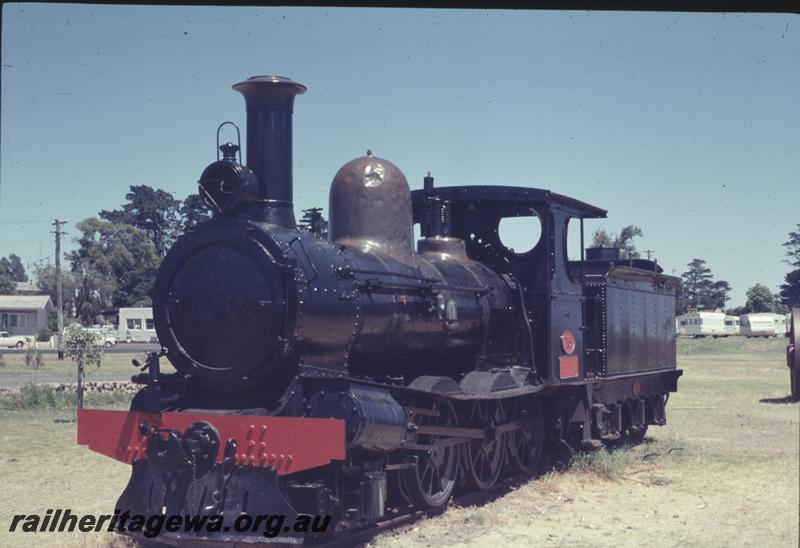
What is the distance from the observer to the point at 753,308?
71250mm

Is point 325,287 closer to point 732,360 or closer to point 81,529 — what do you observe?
point 81,529

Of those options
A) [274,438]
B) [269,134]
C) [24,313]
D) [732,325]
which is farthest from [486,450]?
[732,325]

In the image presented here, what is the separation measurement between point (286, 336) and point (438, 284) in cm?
249

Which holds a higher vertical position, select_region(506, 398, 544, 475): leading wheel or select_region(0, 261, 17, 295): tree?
select_region(0, 261, 17, 295): tree

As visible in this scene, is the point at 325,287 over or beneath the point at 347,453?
over

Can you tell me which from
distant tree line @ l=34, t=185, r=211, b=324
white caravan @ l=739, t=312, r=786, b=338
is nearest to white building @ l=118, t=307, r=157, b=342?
distant tree line @ l=34, t=185, r=211, b=324

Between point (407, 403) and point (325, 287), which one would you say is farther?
point (407, 403)

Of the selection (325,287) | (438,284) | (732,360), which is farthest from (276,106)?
(732,360)

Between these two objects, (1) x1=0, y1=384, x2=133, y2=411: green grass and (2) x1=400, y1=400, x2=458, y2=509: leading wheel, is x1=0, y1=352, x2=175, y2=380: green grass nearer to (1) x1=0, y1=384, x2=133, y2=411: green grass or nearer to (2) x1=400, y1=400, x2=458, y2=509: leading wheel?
(1) x1=0, y1=384, x2=133, y2=411: green grass

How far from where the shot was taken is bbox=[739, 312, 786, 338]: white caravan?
62781mm

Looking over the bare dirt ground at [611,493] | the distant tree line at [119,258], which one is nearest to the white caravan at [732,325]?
the distant tree line at [119,258]

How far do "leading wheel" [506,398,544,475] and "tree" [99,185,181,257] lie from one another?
53290 mm

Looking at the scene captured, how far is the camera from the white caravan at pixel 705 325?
218 feet


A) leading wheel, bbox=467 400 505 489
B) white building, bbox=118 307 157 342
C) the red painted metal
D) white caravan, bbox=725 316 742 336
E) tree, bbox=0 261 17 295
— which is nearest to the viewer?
the red painted metal
